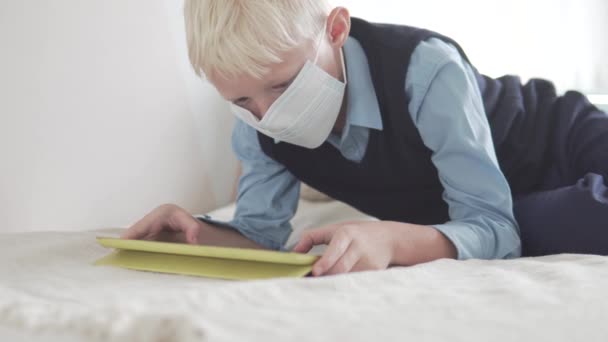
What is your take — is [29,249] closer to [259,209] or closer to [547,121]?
[259,209]

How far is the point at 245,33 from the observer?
98cm

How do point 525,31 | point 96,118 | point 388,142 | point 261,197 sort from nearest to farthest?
point 388,142
point 261,197
point 96,118
point 525,31

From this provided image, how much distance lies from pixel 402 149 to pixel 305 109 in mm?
190

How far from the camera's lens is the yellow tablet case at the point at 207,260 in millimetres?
737

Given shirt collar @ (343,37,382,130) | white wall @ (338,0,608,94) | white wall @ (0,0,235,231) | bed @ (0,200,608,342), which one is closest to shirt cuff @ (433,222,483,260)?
bed @ (0,200,608,342)

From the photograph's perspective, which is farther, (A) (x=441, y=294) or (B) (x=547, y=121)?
(B) (x=547, y=121)

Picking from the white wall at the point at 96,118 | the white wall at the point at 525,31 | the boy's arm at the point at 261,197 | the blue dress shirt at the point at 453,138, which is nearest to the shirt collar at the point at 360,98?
the blue dress shirt at the point at 453,138

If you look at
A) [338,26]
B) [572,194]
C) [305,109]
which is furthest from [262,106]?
[572,194]

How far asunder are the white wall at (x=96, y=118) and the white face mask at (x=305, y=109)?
55 cm

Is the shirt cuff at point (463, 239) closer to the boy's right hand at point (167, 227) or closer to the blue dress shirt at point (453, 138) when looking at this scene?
the blue dress shirt at point (453, 138)

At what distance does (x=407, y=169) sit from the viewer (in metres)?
1.20

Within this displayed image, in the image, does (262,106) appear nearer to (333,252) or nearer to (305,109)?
(305,109)

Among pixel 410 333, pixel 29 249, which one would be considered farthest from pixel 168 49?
A: pixel 410 333

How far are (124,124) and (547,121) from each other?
3.02 feet
